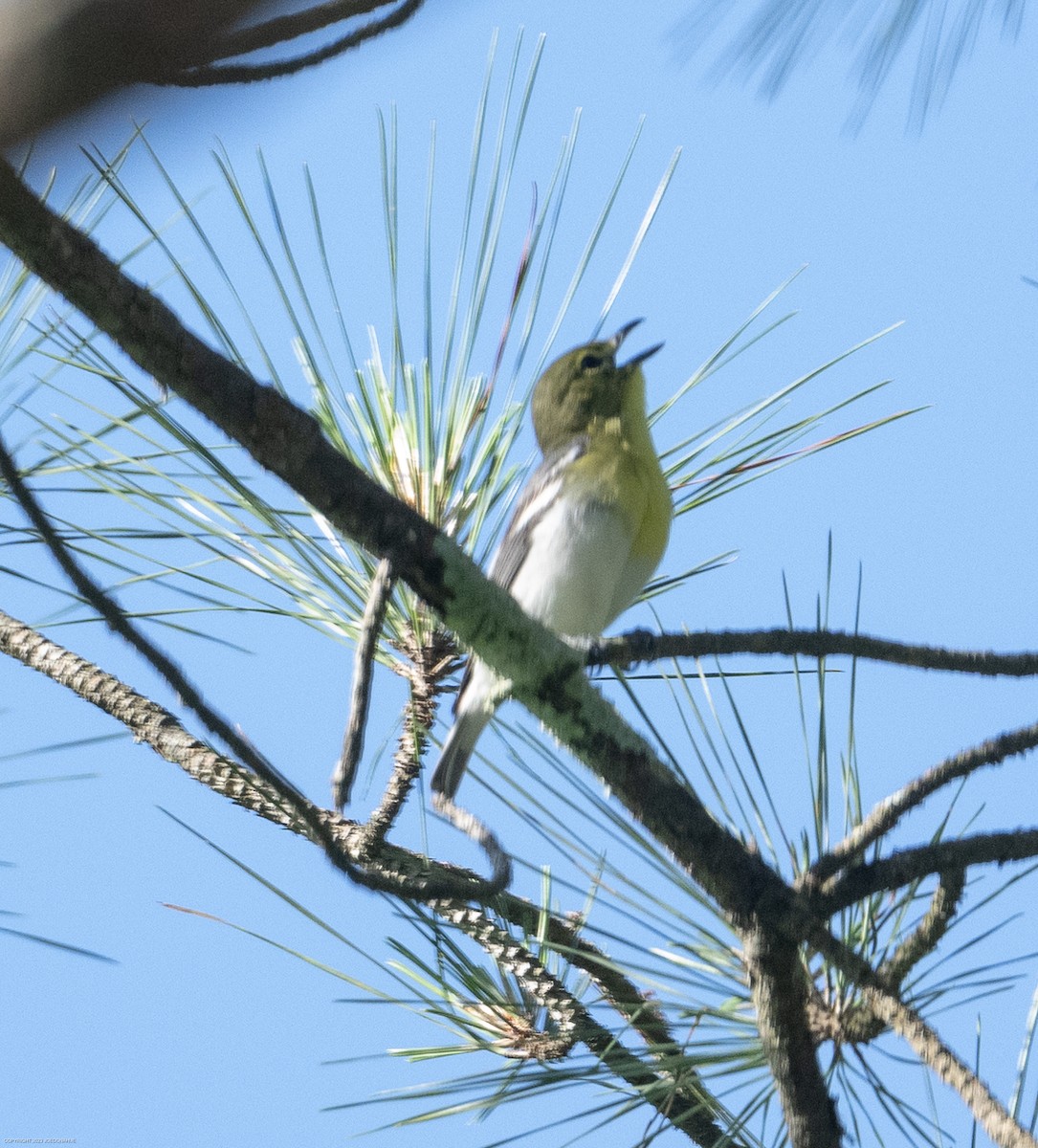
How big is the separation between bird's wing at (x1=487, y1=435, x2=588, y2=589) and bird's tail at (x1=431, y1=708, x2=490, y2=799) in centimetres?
35

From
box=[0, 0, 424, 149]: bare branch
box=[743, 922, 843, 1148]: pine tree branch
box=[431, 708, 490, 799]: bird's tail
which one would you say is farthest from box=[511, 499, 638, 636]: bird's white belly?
box=[0, 0, 424, 149]: bare branch

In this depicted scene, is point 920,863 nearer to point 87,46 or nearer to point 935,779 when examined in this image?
point 935,779

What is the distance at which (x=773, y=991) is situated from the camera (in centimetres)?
154

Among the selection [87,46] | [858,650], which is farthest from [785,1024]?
[87,46]

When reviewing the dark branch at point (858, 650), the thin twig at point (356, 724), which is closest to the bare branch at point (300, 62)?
the thin twig at point (356, 724)

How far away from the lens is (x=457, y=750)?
267 centimetres

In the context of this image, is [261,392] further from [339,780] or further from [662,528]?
[662,528]

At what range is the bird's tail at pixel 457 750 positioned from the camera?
8.54 ft

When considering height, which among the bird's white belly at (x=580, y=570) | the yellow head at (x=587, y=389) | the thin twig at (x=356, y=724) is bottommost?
the thin twig at (x=356, y=724)

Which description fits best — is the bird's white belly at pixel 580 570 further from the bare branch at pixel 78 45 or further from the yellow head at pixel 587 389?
the bare branch at pixel 78 45

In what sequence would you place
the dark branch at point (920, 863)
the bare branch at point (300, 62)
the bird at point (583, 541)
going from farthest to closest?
the bird at point (583, 541)
the dark branch at point (920, 863)
the bare branch at point (300, 62)

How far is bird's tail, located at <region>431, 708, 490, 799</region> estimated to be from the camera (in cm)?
260

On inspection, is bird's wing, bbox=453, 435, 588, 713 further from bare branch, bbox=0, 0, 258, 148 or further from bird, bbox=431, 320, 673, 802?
bare branch, bbox=0, 0, 258, 148

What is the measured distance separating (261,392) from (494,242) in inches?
52.5
